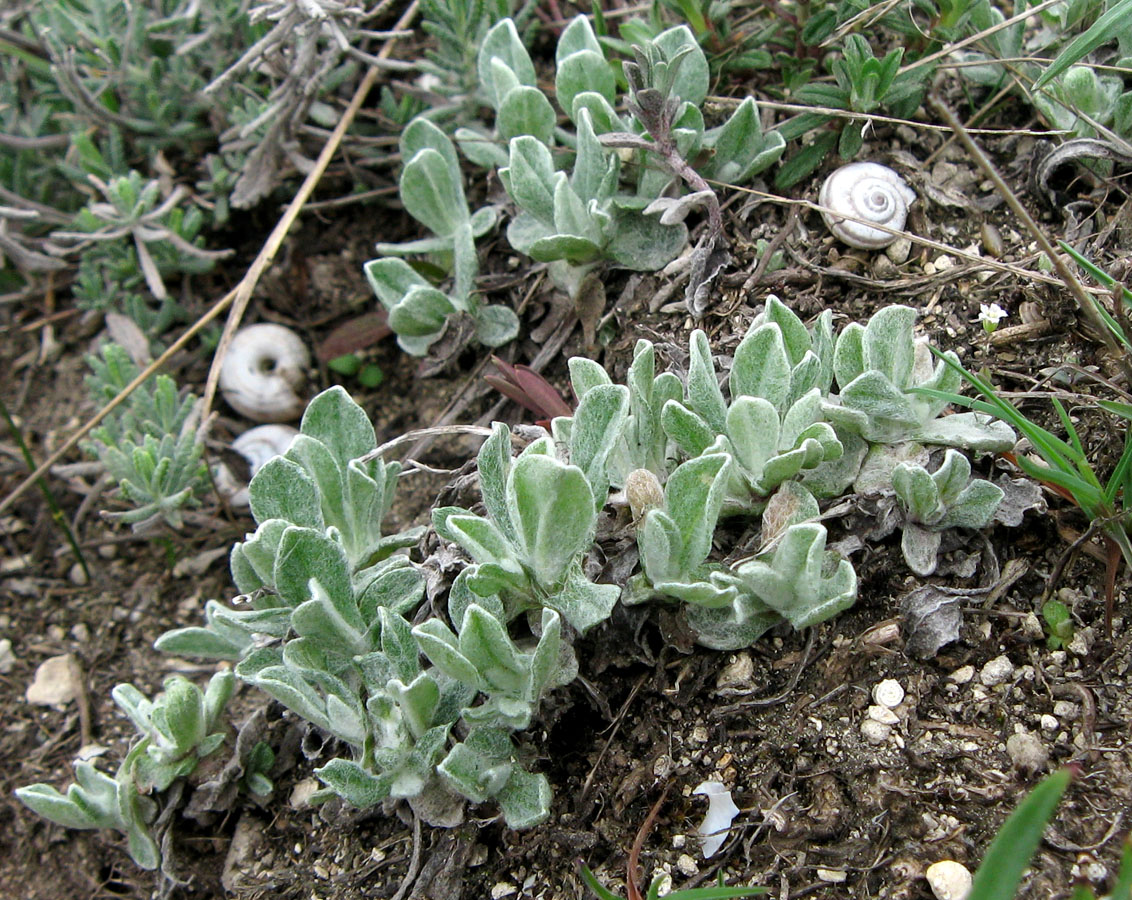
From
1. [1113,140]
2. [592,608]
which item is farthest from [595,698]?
[1113,140]

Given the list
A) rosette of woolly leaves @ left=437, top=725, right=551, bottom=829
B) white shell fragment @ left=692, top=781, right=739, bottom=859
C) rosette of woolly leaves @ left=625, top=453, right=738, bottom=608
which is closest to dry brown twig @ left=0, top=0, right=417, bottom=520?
rosette of woolly leaves @ left=437, top=725, right=551, bottom=829

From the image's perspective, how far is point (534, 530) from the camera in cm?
176

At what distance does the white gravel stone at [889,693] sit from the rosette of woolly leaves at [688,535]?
1.11ft

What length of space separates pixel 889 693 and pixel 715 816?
0.40m

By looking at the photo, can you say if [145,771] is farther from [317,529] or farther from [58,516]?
[58,516]

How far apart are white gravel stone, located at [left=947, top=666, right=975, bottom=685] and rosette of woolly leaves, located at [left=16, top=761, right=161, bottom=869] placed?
69.2 inches

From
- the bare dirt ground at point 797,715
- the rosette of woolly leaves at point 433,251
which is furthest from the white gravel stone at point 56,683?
the rosette of woolly leaves at point 433,251

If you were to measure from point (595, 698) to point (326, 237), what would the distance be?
2.04m

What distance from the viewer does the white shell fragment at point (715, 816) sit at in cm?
175

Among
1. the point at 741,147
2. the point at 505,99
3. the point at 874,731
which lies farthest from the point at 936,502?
the point at 505,99

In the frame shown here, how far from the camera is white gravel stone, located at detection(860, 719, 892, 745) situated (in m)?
1.76

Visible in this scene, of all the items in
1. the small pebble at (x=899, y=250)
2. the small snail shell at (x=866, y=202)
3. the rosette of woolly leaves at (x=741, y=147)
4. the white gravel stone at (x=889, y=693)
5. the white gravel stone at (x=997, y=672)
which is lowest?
the white gravel stone at (x=889, y=693)

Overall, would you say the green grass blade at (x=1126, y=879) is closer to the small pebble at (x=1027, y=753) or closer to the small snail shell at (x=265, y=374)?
the small pebble at (x=1027, y=753)

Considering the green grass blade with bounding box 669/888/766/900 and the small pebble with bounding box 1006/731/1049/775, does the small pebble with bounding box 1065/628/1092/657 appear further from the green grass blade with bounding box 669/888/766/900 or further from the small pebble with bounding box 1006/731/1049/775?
the green grass blade with bounding box 669/888/766/900
